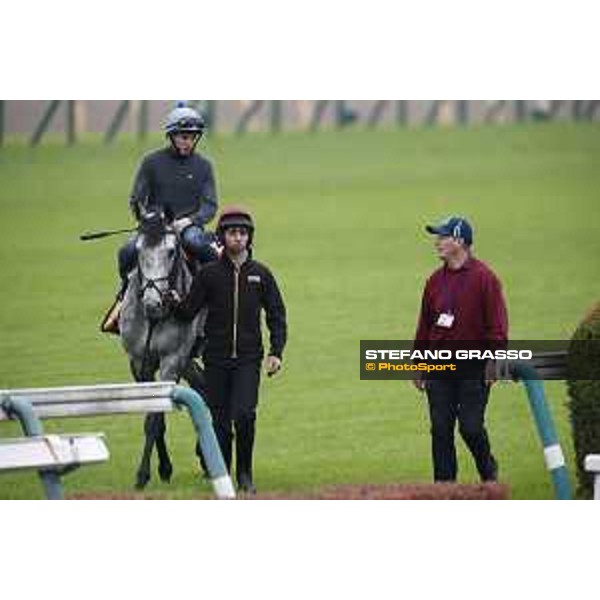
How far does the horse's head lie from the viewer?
42.4 ft

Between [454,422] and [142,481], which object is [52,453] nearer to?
[142,481]

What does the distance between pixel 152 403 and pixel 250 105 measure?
2.14 m

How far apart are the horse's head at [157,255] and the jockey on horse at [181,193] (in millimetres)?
90

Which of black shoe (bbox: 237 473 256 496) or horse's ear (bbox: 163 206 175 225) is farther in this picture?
horse's ear (bbox: 163 206 175 225)

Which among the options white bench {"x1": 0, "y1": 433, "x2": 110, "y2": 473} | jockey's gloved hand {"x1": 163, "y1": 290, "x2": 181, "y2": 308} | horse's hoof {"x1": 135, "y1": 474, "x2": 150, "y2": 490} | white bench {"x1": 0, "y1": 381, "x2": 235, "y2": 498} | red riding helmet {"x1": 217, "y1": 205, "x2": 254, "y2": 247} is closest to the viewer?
white bench {"x1": 0, "y1": 433, "x2": 110, "y2": 473}

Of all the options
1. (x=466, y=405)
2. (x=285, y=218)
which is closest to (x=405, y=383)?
(x=466, y=405)

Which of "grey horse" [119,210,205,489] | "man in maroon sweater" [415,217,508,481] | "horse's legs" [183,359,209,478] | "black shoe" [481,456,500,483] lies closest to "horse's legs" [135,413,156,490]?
"grey horse" [119,210,205,489]

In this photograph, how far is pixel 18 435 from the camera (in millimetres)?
13141

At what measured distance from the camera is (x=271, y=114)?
13.4 meters

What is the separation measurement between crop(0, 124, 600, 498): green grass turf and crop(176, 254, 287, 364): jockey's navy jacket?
0.46m

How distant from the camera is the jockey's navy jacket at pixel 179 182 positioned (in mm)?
13117

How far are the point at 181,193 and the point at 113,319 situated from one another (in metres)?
0.77

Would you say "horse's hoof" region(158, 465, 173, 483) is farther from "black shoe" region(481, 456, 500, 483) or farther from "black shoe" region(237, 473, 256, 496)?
"black shoe" region(481, 456, 500, 483)
